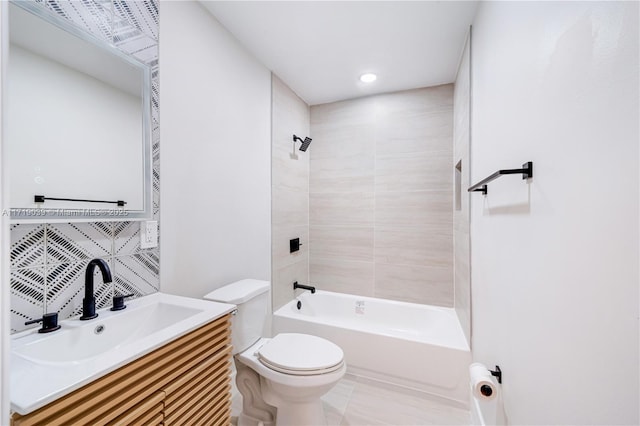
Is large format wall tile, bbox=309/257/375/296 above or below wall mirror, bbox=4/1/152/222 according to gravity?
below

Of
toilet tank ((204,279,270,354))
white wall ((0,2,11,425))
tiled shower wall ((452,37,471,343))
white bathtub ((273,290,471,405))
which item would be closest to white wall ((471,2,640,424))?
tiled shower wall ((452,37,471,343))

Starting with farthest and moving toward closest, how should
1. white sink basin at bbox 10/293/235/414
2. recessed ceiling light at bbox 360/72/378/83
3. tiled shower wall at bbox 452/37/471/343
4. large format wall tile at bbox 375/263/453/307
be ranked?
large format wall tile at bbox 375/263/453/307
recessed ceiling light at bbox 360/72/378/83
tiled shower wall at bbox 452/37/471/343
white sink basin at bbox 10/293/235/414

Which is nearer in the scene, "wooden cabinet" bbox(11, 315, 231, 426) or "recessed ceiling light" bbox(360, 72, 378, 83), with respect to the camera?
"wooden cabinet" bbox(11, 315, 231, 426)

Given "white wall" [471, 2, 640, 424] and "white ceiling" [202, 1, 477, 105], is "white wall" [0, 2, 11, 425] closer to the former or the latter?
"white wall" [471, 2, 640, 424]

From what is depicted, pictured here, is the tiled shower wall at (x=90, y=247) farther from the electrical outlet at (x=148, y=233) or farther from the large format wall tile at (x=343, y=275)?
the large format wall tile at (x=343, y=275)

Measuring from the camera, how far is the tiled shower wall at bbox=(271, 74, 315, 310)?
2328 millimetres

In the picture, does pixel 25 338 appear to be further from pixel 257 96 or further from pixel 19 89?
pixel 257 96

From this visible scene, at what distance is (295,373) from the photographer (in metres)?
1.36

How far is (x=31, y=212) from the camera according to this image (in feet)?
2.94

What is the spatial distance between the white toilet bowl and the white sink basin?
1.63 feet

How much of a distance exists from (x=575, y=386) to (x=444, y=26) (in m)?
2.00

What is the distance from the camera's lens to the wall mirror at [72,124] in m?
0.89

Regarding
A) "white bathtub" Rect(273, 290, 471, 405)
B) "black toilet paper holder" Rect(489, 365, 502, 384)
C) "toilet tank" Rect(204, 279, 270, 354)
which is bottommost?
"white bathtub" Rect(273, 290, 471, 405)

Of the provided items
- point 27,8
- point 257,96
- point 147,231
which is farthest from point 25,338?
point 257,96
